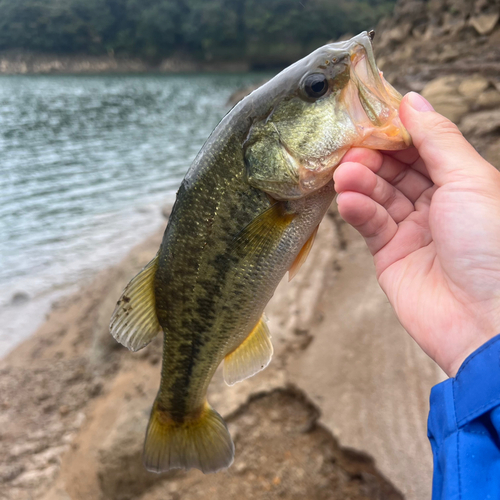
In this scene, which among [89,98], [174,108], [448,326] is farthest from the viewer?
[89,98]

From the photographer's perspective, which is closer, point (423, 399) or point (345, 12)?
point (423, 399)

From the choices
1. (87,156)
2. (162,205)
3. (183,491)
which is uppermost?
(183,491)

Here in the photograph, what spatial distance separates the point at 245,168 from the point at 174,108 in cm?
3588

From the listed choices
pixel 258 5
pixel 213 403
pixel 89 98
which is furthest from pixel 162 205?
pixel 258 5

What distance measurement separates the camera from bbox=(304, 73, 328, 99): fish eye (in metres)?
1.85

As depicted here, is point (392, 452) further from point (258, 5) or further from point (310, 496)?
point (258, 5)

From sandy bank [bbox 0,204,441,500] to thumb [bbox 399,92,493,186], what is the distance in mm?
2140

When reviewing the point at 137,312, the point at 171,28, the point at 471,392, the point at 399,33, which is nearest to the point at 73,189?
the point at 137,312

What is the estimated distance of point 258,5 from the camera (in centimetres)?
8075

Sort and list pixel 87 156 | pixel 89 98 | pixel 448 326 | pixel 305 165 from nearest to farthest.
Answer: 1. pixel 448 326
2. pixel 305 165
3. pixel 87 156
4. pixel 89 98

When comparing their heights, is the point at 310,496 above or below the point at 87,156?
above

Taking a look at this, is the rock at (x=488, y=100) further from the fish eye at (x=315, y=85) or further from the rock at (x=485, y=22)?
the fish eye at (x=315, y=85)

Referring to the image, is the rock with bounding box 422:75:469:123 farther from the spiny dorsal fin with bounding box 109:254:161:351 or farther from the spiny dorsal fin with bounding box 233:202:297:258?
the spiny dorsal fin with bounding box 109:254:161:351

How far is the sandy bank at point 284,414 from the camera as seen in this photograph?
3.08 m
